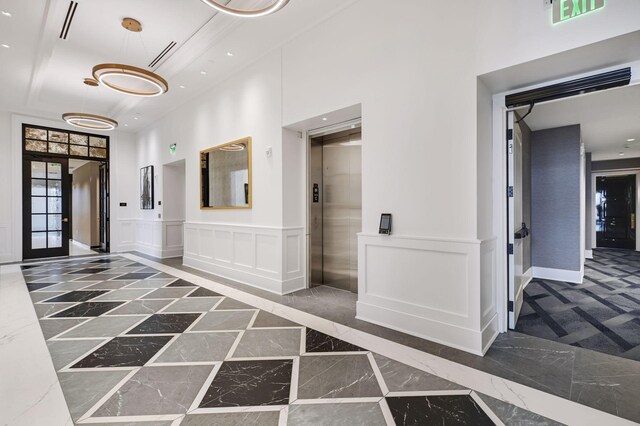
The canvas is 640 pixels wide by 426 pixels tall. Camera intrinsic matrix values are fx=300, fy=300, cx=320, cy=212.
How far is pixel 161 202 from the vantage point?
26.0 feet

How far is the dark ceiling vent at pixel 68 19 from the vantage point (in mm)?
3773

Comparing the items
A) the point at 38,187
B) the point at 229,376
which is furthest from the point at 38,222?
the point at 229,376

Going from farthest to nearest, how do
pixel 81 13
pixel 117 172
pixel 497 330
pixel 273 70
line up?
pixel 117 172 < pixel 273 70 < pixel 81 13 < pixel 497 330

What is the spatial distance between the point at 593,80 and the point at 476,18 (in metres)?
1.12

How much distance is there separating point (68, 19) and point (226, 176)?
2964mm

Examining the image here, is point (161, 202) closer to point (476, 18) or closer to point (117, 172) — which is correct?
point (117, 172)

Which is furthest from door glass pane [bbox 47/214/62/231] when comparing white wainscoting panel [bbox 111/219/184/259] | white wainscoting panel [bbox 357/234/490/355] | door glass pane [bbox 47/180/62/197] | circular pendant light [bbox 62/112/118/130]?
white wainscoting panel [bbox 357/234/490/355]

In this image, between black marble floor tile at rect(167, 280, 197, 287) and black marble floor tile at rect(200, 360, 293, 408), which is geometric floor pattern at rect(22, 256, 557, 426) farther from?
black marble floor tile at rect(167, 280, 197, 287)

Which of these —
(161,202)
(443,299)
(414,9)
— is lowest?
(443,299)

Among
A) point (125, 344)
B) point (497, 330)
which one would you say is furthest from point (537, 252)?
point (125, 344)

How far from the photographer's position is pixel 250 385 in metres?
2.20

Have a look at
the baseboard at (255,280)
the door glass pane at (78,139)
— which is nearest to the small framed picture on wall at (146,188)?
the door glass pane at (78,139)

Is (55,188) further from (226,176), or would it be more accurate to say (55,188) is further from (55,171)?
(226,176)

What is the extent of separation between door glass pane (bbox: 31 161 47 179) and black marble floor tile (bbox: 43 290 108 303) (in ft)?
17.3
